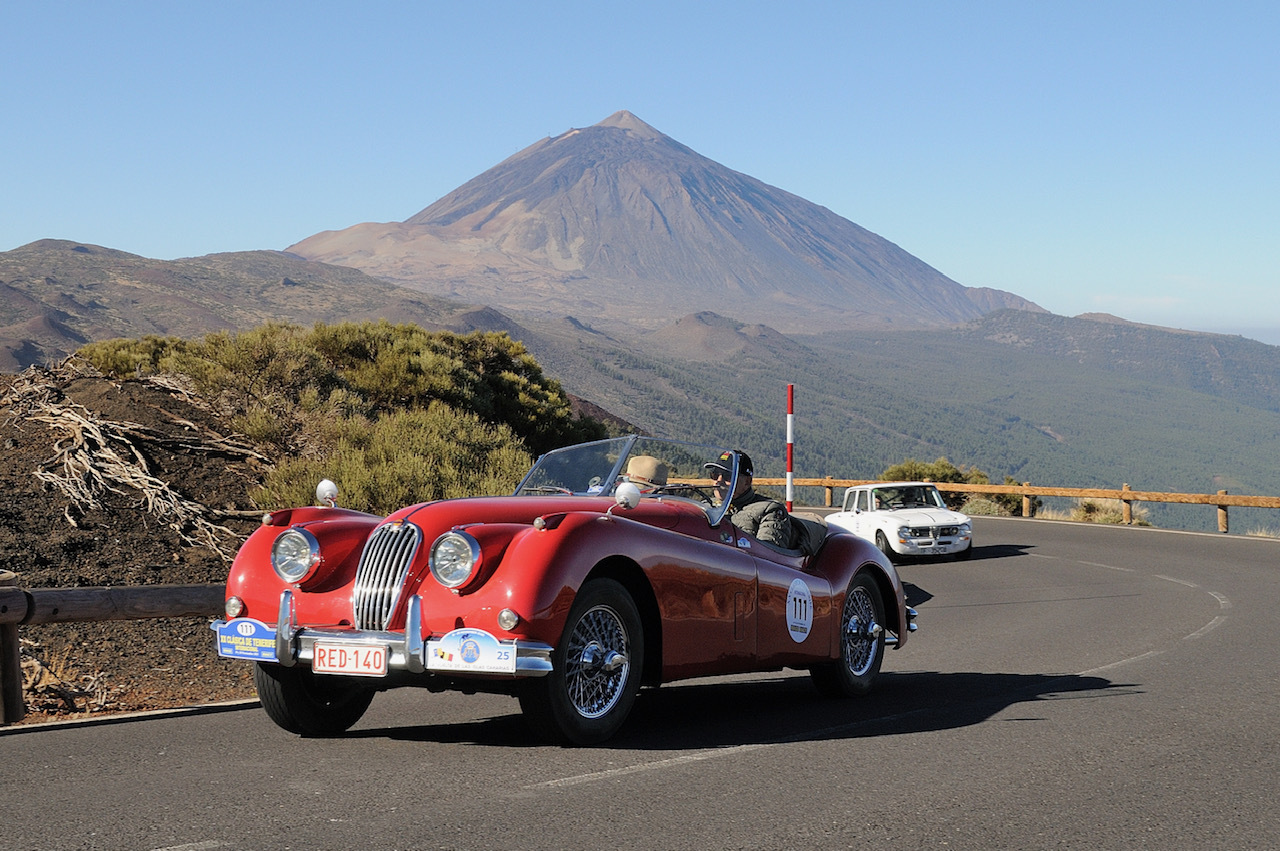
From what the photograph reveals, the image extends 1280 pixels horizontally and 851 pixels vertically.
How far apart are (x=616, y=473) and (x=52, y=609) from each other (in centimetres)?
342

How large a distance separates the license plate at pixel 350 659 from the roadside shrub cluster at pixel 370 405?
30.5 ft

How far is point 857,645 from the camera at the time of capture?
867 centimetres

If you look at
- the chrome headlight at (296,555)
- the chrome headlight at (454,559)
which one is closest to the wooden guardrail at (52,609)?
the chrome headlight at (296,555)

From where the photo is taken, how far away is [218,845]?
453 centimetres

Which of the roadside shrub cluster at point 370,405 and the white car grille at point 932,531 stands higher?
the roadside shrub cluster at point 370,405

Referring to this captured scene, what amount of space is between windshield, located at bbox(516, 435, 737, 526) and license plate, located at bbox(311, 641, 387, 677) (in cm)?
186

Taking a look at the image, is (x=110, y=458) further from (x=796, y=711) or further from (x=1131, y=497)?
(x=1131, y=497)

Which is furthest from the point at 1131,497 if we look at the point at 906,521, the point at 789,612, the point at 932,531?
Answer: the point at 789,612

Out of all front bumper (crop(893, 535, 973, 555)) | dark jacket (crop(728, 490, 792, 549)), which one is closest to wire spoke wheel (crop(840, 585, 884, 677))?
dark jacket (crop(728, 490, 792, 549))

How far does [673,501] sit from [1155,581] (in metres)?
12.2

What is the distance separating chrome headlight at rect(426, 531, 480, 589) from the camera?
6.09m

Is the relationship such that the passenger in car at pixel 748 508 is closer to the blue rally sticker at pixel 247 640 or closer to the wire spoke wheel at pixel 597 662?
the wire spoke wheel at pixel 597 662

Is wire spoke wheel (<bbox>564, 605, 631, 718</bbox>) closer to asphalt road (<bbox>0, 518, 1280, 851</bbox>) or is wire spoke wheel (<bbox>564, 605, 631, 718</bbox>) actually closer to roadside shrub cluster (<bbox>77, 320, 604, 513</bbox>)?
asphalt road (<bbox>0, 518, 1280, 851</bbox>)

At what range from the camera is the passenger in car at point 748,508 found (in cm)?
822
